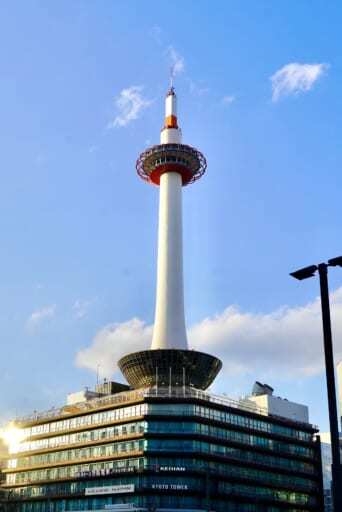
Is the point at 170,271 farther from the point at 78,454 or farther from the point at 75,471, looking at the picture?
the point at 75,471

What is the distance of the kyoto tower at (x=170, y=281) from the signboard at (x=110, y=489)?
21301mm

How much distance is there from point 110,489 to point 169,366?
2456 cm

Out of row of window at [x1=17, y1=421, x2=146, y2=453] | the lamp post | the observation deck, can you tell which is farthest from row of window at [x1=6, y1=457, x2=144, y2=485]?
the lamp post

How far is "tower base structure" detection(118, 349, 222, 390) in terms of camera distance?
426ft

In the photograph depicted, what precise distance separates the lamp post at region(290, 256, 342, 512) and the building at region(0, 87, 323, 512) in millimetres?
82246

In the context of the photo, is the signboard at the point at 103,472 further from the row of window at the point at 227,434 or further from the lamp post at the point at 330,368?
the lamp post at the point at 330,368

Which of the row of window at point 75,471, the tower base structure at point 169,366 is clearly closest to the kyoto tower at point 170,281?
the tower base structure at point 169,366

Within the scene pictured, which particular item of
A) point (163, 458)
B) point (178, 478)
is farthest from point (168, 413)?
point (178, 478)

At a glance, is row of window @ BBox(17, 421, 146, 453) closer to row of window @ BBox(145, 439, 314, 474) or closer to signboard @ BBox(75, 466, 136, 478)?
row of window @ BBox(145, 439, 314, 474)

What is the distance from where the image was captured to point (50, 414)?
140 metres

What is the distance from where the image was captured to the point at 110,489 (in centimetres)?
11700

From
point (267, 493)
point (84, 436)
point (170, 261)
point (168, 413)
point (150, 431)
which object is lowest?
point (267, 493)

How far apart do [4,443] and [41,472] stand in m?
29.9

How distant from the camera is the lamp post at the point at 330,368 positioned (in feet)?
80.7
